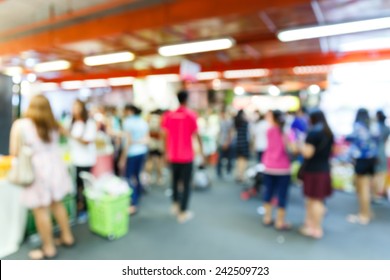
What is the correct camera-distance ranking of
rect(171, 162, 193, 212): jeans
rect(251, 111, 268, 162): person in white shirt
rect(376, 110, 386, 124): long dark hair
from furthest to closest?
1. rect(251, 111, 268, 162): person in white shirt
2. rect(376, 110, 386, 124): long dark hair
3. rect(171, 162, 193, 212): jeans

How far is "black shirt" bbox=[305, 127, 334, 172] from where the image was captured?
7.07ft

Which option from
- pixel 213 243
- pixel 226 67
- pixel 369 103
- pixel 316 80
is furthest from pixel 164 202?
pixel 316 80

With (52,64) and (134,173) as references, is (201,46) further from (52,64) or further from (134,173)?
(52,64)

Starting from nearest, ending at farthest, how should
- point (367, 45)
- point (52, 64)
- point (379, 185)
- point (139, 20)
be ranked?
point (379, 185)
point (139, 20)
point (367, 45)
point (52, 64)

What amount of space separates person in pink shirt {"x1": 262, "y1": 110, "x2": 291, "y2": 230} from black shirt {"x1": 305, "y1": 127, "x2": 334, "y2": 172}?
0.23 metres

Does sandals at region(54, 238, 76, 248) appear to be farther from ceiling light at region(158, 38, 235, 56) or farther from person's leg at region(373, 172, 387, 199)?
person's leg at region(373, 172, 387, 199)

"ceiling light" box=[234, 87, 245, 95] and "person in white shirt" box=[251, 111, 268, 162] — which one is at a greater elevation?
"ceiling light" box=[234, 87, 245, 95]

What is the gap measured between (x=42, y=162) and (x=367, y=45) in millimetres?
5412

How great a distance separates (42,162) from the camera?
1833 mm

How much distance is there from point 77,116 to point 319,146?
2.22 m

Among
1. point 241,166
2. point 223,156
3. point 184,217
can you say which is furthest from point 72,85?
point 184,217

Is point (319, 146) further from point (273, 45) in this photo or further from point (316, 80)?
point (316, 80)

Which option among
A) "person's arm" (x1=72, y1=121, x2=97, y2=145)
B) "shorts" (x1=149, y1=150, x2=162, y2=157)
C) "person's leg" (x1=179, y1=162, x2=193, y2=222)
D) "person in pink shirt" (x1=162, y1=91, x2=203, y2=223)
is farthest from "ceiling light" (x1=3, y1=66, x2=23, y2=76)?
"shorts" (x1=149, y1=150, x2=162, y2=157)

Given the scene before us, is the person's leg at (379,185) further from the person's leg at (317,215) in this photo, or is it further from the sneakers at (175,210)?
the sneakers at (175,210)
